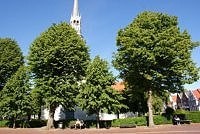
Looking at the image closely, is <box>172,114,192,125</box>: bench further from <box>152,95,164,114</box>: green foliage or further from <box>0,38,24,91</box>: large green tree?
<box>0,38,24,91</box>: large green tree

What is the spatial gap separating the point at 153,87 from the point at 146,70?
303 cm

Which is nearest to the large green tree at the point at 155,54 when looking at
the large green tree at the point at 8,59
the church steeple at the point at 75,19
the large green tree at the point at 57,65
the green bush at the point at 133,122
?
the green bush at the point at 133,122

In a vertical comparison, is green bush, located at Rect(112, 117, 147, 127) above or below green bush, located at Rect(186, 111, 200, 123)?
below

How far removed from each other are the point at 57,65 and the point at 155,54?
14.4 meters

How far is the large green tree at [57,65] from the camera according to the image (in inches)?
1826

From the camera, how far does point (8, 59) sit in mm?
60562

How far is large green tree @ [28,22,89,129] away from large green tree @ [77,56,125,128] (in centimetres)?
193

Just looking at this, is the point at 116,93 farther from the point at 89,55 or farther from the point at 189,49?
the point at 189,49

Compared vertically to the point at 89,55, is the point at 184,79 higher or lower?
lower

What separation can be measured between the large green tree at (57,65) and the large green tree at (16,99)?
211 inches

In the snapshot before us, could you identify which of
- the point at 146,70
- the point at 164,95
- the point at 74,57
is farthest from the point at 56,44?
the point at 164,95

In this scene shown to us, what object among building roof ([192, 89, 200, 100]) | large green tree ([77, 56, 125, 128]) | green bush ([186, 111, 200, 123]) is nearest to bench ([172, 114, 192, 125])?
green bush ([186, 111, 200, 123])

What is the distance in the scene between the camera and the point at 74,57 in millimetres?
47500

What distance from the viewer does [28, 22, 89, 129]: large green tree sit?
46375 mm
